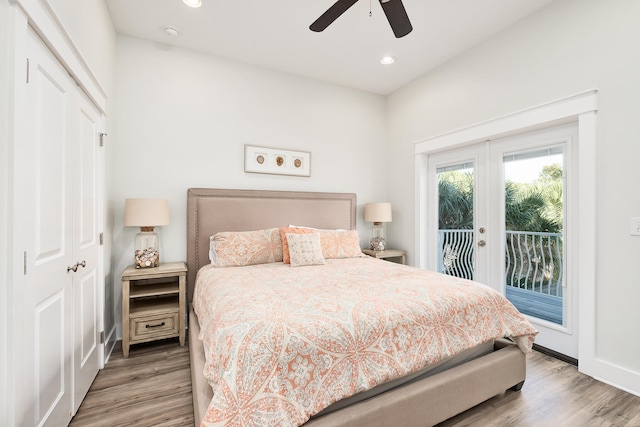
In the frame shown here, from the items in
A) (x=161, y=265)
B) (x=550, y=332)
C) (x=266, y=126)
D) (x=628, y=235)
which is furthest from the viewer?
(x=266, y=126)

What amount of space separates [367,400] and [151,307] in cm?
214

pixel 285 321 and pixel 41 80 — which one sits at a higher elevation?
pixel 41 80

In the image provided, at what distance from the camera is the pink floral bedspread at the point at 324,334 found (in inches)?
47.1

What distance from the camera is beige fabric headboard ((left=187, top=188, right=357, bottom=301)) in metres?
3.09

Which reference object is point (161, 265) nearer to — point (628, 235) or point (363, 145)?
point (363, 145)

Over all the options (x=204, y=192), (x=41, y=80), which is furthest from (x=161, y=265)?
(x=41, y=80)

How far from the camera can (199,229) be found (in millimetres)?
3119

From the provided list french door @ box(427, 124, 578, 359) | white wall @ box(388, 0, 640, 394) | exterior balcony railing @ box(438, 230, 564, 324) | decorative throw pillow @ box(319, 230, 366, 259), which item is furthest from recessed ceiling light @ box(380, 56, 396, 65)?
exterior balcony railing @ box(438, 230, 564, 324)

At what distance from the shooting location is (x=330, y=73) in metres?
3.74

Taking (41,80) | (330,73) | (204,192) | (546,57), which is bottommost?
(204,192)

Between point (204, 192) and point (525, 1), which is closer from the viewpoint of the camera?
point (525, 1)

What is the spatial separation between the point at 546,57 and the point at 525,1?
49 centimetres

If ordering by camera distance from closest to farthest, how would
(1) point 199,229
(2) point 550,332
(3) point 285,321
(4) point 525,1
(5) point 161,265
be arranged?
(3) point 285,321 < (4) point 525,1 < (2) point 550,332 < (5) point 161,265 < (1) point 199,229

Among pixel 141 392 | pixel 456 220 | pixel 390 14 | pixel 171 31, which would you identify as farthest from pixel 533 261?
pixel 171 31
